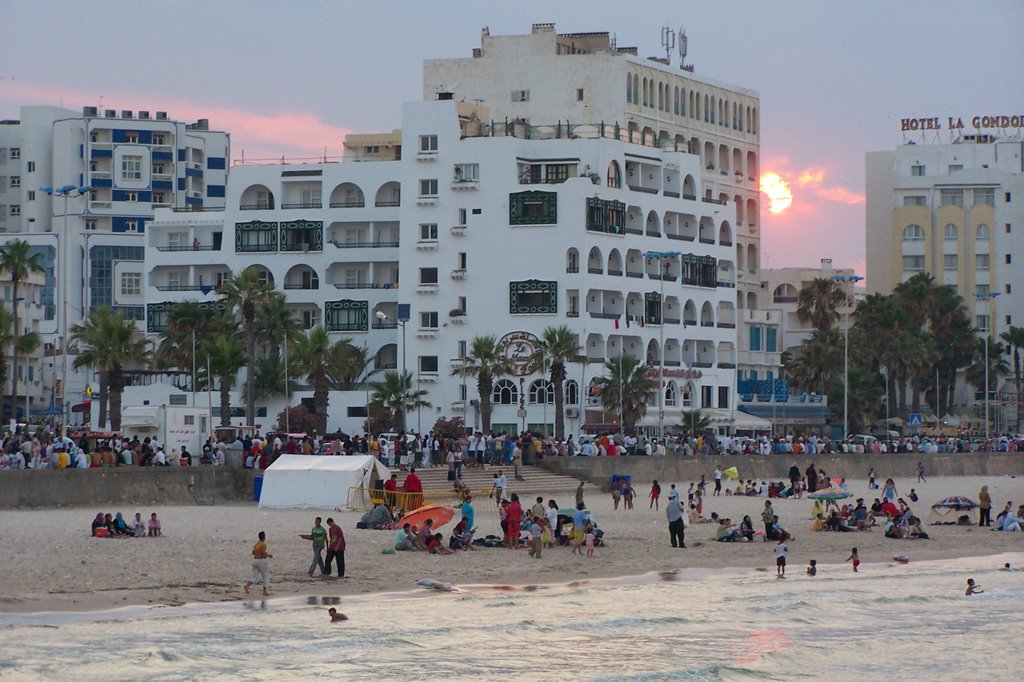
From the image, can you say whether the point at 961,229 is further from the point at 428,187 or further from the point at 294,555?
the point at 294,555

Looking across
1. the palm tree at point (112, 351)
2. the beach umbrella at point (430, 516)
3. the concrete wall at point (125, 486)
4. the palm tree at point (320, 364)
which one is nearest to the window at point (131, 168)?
the palm tree at point (320, 364)

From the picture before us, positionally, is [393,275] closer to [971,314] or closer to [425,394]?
[425,394]

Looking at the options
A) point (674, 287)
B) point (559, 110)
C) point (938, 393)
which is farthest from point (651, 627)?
point (938, 393)

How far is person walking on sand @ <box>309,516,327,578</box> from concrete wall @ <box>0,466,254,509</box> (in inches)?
482

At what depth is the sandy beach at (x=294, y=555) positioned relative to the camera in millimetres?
32156

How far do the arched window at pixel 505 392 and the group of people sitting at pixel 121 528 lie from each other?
1809 inches

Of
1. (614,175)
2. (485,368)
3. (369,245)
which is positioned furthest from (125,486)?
(614,175)

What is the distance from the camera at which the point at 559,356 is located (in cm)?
8012

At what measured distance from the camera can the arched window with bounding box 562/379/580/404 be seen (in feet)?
276

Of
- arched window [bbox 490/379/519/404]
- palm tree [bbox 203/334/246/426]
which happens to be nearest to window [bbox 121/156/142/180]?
palm tree [bbox 203/334/246/426]

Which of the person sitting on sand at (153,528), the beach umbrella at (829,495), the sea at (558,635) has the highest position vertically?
the beach umbrella at (829,495)

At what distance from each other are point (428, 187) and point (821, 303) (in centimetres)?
3129

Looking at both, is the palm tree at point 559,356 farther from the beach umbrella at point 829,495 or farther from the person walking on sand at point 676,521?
the person walking on sand at point 676,521

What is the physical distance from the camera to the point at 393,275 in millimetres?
92188
